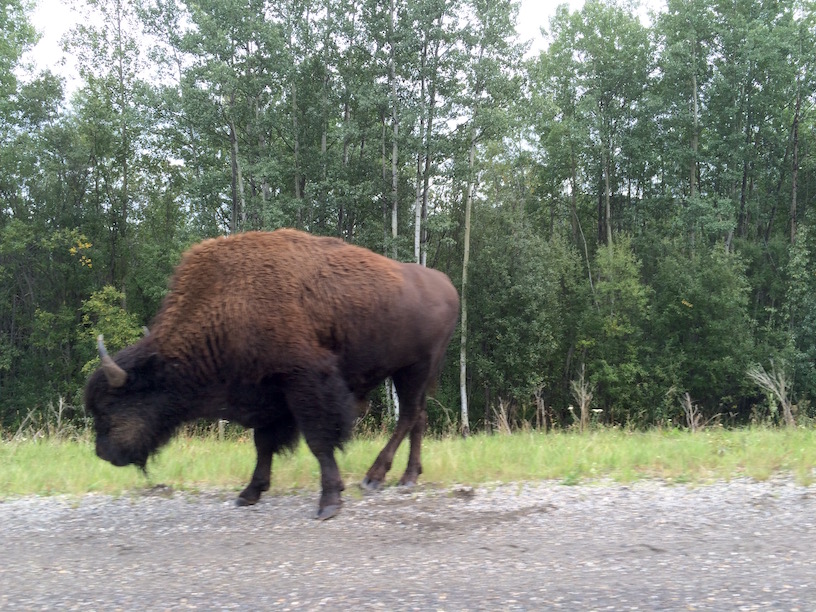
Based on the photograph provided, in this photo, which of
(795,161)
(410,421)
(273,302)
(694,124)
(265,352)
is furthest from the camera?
(694,124)

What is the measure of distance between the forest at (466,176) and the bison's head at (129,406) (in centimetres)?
2251

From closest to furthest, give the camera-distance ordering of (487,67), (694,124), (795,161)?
(487,67), (795,161), (694,124)

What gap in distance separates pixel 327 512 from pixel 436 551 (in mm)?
1158

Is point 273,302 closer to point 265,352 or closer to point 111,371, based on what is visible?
point 265,352

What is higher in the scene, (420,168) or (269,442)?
(420,168)

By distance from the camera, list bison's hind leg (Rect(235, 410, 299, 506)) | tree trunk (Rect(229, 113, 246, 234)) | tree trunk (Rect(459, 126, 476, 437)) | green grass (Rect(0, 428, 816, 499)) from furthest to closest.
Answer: tree trunk (Rect(459, 126, 476, 437))
tree trunk (Rect(229, 113, 246, 234))
green grass (Rect(0, 428, 816, 499))
bison's hind leg (Rect(235, 410, 299, 506))

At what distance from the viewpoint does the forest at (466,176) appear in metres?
29.5

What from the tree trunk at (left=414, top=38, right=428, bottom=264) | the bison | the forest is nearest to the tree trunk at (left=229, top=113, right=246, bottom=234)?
the forest

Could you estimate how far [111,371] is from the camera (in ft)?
14.3

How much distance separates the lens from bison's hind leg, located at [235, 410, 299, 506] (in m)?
5.01

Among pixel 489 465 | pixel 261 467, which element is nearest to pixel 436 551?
pixel 261 467

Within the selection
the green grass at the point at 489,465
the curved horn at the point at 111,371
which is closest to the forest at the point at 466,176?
the green grass at the point at 489,465

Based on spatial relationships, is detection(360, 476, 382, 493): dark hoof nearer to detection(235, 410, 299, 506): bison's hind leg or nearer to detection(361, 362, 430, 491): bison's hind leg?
detection(361, 362, 430, 491): bison's hind leg

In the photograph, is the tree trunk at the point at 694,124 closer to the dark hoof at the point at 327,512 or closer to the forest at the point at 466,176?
the forest at the point at 466,176
